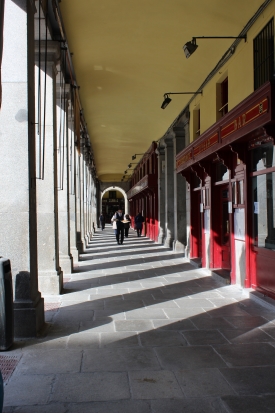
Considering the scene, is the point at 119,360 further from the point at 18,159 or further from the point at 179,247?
the point at 179,247

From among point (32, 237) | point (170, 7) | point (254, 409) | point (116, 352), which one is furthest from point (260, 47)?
point (254, 409)

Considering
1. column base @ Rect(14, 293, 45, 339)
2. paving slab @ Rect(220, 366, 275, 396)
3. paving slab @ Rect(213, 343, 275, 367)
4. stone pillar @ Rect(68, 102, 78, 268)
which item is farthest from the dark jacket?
paving slab @ Rect(220, 366, 275, 396)

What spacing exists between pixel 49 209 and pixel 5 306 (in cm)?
355

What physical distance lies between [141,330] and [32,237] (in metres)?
1.77

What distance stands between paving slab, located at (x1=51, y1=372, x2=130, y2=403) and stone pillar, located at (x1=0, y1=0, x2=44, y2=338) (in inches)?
60.6

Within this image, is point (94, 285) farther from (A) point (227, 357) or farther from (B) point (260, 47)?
(B) point (260, 47)

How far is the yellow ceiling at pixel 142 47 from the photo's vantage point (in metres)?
7.81

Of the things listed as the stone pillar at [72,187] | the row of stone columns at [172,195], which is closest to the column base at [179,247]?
the row of stone columns at [172,195]

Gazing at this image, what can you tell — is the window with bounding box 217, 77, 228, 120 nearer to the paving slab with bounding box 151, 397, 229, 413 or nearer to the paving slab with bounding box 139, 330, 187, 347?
the paving slab with bounding box 139, 330, 187, 347

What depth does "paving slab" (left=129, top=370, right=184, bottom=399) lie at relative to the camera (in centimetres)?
364

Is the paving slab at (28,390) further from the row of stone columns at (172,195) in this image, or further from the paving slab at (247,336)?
the row of stone columns at (172,195)

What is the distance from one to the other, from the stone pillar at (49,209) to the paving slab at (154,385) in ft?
13.4

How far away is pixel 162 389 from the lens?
376 centimetres

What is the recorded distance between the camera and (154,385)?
385cm
